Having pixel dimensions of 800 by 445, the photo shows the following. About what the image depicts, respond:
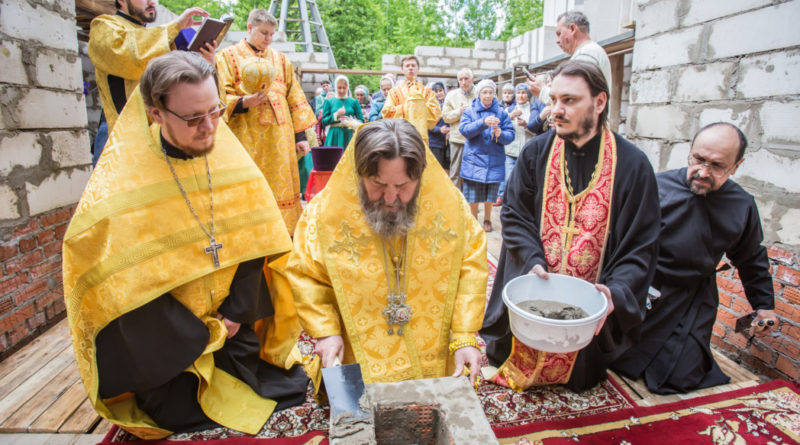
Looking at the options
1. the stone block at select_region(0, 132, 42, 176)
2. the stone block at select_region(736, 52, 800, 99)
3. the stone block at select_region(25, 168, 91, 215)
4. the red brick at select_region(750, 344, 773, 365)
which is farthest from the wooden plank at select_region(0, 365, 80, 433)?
the stone block at select_region(736, 52, 800, 99)

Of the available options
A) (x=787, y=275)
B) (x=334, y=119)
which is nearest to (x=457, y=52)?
(x=334, y=119)

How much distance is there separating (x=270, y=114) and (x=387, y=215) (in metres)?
2.77

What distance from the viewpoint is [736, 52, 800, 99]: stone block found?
9.46 feet

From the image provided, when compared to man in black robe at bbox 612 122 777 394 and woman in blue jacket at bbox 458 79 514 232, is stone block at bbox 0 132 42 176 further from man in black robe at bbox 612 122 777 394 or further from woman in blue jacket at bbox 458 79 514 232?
woman in blue jacket at bbox 458 79 514 232

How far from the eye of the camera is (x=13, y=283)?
10.3 feet

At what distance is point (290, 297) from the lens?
2609 mm

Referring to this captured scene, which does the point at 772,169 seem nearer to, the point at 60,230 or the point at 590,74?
the point at 590,74

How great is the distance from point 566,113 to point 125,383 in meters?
2.53

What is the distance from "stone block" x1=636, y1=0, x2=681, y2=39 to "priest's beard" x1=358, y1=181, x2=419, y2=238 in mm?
3120

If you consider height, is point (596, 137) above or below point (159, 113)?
below

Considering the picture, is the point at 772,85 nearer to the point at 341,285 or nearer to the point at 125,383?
the point at 341,285

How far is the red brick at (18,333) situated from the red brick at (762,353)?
5046mm

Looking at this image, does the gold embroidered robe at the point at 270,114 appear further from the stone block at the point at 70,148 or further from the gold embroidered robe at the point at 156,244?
the gold embroidered robe at the point at 156,244

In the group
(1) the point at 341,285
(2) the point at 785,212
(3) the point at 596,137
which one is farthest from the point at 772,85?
(1) the point at 341,285
